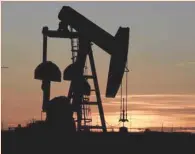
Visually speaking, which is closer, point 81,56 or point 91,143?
point 91,143

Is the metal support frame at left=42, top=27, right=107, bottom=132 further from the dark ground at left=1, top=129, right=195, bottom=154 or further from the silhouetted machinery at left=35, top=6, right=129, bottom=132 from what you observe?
the dark ground at left=1, top=129, right=195, bottom=154

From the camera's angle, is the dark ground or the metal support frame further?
the metal support frame

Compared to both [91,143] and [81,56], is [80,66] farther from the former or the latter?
[91,143]

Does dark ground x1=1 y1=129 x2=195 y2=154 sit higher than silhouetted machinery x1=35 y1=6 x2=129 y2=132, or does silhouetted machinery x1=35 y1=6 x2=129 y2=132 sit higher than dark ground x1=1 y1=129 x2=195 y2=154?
silhouetted machinery x1=35 y1=6 x2=129 y2=132

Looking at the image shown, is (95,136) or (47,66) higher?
(47,66)

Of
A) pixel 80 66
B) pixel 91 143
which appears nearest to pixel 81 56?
pixel 80 66

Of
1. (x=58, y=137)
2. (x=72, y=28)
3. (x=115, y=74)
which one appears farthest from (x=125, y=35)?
(x=58, y=137)

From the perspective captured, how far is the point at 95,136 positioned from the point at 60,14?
959cm

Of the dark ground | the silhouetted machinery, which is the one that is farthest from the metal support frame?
the dark ground

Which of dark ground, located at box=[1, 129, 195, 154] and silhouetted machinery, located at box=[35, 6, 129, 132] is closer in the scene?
dark ground, located at box=[1, 129, 195, 154]

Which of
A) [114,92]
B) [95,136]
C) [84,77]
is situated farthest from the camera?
[84,77]

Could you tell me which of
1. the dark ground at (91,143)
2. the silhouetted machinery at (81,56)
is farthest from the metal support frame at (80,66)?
the dark ground at (91,143)

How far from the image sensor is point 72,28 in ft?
118

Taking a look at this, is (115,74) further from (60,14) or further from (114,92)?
(60,14)
